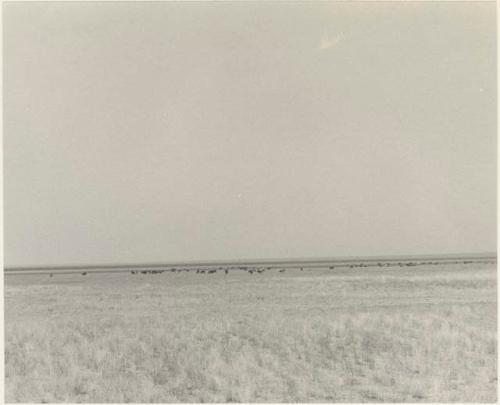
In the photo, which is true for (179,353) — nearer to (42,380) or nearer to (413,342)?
(42,380)

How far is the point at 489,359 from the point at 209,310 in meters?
12.6

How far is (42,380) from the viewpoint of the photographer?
11055mm

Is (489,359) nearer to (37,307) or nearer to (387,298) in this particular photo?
(387,298)

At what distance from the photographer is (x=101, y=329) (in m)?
15.3

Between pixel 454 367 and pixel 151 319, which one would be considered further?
pixel 151 319

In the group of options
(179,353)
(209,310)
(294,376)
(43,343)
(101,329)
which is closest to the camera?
(294,376)

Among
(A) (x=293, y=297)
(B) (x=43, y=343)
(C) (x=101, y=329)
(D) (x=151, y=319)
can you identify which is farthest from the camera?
(A) (x=293, y=297)

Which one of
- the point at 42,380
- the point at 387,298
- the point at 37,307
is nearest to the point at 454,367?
the point at 42,380

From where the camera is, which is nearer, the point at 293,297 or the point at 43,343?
the point at 43,343

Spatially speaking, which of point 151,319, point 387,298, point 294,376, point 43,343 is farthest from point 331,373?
point 387,298

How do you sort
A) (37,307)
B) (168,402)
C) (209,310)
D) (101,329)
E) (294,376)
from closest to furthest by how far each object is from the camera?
(168,402) < (294,376) < (101,329) < (209,310) < (37,307)

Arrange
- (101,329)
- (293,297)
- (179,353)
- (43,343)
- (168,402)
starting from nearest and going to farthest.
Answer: (168,402), (179,353), (43,343), (101,329), (293,297)

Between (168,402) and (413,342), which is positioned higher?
(413,342)

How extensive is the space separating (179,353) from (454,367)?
5.25 metres
